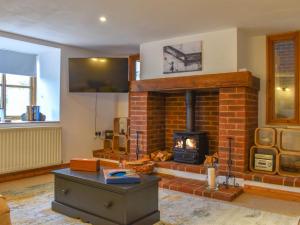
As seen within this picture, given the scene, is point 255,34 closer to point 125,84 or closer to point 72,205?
point 125,84

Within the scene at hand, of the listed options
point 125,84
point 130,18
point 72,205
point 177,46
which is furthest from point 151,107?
point 72,205

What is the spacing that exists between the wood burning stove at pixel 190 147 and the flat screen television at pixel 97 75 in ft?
4.30

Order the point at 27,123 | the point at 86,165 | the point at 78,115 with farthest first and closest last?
the point at 78,115, the point at 27,123, the point at 86,165

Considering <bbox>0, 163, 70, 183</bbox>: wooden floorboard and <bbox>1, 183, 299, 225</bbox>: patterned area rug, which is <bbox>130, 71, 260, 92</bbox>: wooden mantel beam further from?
<bbox>0, 163, 70, 183</bbox>: wooden floorboard

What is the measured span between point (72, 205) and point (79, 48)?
321cm

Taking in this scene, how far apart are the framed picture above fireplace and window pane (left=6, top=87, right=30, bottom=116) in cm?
252

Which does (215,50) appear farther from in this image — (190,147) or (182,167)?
(182,167)

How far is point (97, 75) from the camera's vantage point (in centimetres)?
489

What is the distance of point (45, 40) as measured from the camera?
456 cm

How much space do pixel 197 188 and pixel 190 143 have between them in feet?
2.91

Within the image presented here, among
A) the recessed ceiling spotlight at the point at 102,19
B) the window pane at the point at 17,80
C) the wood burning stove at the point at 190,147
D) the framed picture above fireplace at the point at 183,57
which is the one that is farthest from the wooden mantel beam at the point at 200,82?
the window pane at the point at 17,80

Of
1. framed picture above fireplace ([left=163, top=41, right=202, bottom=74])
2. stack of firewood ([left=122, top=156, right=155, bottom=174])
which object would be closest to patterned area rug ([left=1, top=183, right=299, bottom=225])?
stack of firewood ([left=122, top=156, right=155, bottom=174])

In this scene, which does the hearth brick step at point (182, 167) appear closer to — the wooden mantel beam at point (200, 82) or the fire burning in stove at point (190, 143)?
the fire burning in stove at point (190, 143)

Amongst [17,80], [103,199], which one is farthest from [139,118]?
[103,199]
